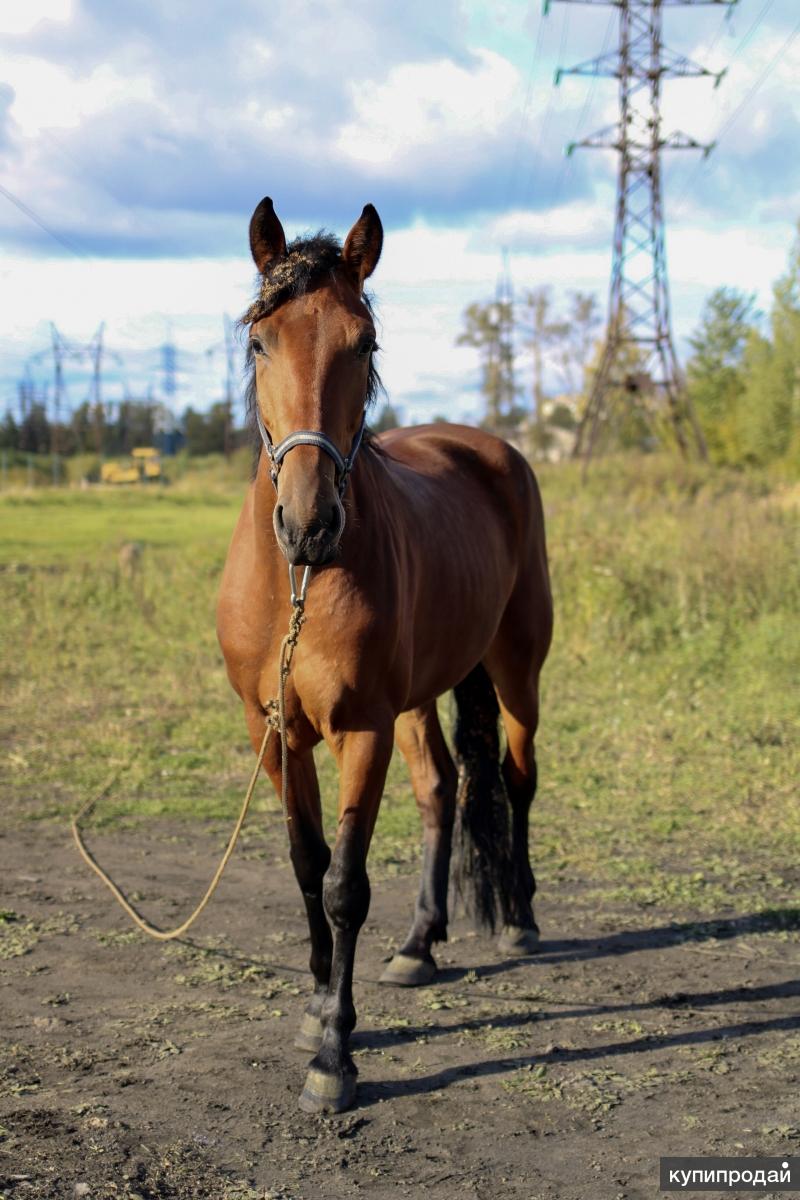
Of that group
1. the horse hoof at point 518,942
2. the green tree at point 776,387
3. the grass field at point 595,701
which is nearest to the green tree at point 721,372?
the green tree at point 776,387

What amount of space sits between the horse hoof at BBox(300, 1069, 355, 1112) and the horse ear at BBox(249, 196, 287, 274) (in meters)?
2.32

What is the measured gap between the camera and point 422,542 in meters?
4.05

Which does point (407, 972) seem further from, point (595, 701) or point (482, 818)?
point (595, 701)

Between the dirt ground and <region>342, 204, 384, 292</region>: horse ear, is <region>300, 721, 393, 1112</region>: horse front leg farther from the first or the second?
<region>342, 204, 384, 292</region>: horse ear

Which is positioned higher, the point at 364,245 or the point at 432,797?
the point at 364,245

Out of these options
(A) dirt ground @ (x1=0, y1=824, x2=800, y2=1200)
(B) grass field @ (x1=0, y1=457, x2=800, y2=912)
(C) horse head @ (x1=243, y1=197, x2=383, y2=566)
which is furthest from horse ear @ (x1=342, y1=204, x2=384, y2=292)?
(B) grass field @ (x1=0, y1=457, x2=800, y2=912)

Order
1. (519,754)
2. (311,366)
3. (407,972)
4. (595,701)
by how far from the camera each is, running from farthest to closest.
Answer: (595,701) < (519,754) < (407,972) < (311,366)

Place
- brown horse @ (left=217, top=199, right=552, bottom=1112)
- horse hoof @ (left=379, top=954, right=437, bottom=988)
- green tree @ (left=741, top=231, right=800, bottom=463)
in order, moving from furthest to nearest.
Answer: green tree @ (left=741, top=231, right=800, bottom=463) < horse hoof @ (left=379, top=954, right=437, bottom=988) < brown horse @ (left=217, top=199, right=552, bottom=1112)

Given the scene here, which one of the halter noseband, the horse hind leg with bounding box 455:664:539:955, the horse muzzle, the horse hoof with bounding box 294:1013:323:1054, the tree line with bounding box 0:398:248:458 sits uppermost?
the tree line with bounding box 0:398:248:458

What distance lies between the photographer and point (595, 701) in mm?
8766

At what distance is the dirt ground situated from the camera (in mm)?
2836

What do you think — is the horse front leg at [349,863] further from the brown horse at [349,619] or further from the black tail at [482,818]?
the black tail at [482,818]

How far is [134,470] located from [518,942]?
41.1 meters

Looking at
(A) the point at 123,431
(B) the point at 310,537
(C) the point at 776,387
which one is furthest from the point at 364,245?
(A) the point at 123,431
